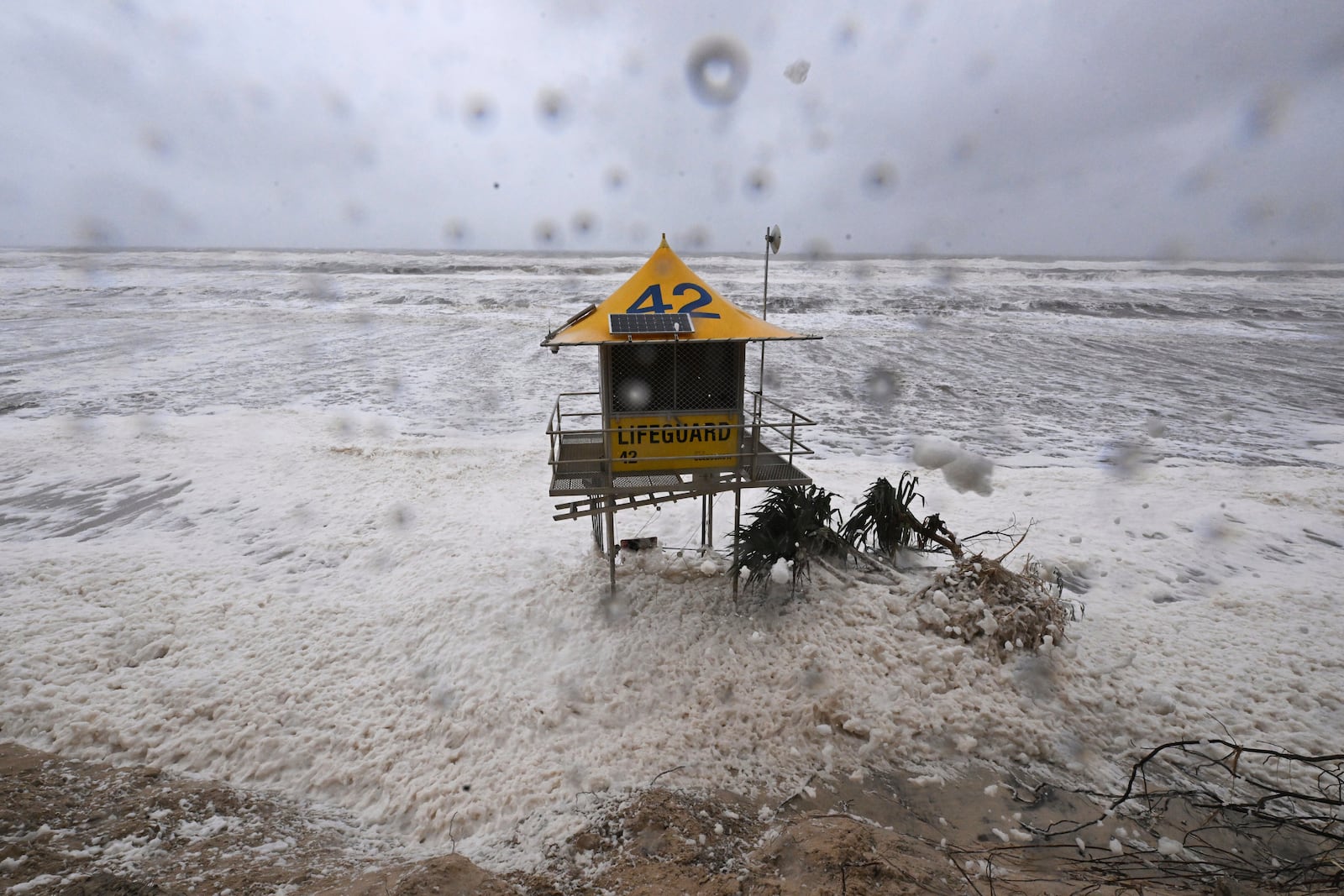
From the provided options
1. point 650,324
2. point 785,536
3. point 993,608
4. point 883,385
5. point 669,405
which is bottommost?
point 993,608

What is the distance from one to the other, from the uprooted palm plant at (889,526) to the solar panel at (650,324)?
3937 millimetres

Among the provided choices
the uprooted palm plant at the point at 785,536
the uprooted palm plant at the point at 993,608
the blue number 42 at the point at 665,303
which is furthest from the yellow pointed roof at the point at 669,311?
the uprooted palm plant at the point at 993,608

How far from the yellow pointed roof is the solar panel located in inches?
1.9

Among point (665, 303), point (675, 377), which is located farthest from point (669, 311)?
point (675, 377)

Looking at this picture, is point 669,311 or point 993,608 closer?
point 993,608

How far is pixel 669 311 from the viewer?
7.89 meters

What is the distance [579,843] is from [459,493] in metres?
8.98

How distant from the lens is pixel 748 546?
8539 mm

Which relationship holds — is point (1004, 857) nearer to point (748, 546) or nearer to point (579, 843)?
point (579, 843)

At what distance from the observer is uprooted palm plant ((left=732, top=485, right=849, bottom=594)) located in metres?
8.39

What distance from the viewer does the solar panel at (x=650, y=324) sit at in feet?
24.2

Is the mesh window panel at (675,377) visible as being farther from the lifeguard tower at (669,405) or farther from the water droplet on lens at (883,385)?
the water droplet on lens at (883,385)

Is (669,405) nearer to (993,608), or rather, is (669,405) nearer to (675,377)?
(675,377)

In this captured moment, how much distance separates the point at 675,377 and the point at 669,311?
0.86m
